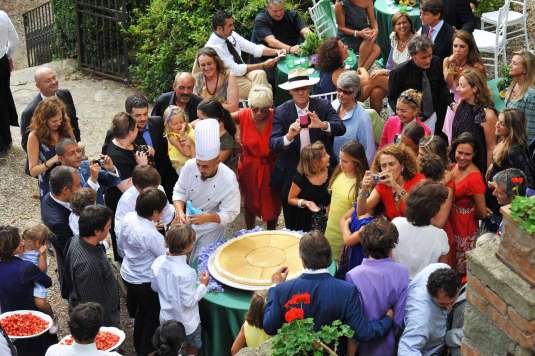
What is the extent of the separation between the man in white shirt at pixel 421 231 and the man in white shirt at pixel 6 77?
5.75 metres

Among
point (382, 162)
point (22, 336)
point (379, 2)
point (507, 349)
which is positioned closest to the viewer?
point (507, 349)

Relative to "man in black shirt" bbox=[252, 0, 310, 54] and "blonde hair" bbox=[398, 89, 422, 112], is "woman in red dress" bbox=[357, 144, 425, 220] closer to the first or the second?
"blonde hair" bbox=[398, 89, 422, 112]

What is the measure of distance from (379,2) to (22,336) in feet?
23.1

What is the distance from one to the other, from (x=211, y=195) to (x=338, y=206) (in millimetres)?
1030

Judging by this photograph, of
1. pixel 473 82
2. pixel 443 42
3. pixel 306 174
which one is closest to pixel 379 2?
pixel 443 42

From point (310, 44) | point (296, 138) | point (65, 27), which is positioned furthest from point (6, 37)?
point (296, 138)

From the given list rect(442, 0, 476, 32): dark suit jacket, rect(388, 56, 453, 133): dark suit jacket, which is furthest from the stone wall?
rect(442, 0, 476, 32): dark suit jacket

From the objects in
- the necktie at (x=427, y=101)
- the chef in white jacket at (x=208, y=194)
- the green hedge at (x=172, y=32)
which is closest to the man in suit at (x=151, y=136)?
the chef in white jacket at (x=208, y=194)

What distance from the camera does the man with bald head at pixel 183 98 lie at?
7709 millimetres

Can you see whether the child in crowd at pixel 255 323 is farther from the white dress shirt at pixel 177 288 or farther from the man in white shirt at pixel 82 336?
the man in white shirt at pixel 82 336

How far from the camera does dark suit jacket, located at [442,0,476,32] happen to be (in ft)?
31.6

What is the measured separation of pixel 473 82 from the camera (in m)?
7.14

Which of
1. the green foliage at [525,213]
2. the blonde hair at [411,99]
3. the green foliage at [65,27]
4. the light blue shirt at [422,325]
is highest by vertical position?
the green foliage at [525,213]

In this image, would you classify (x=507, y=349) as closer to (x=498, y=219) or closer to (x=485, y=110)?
(x=498, y=219)
